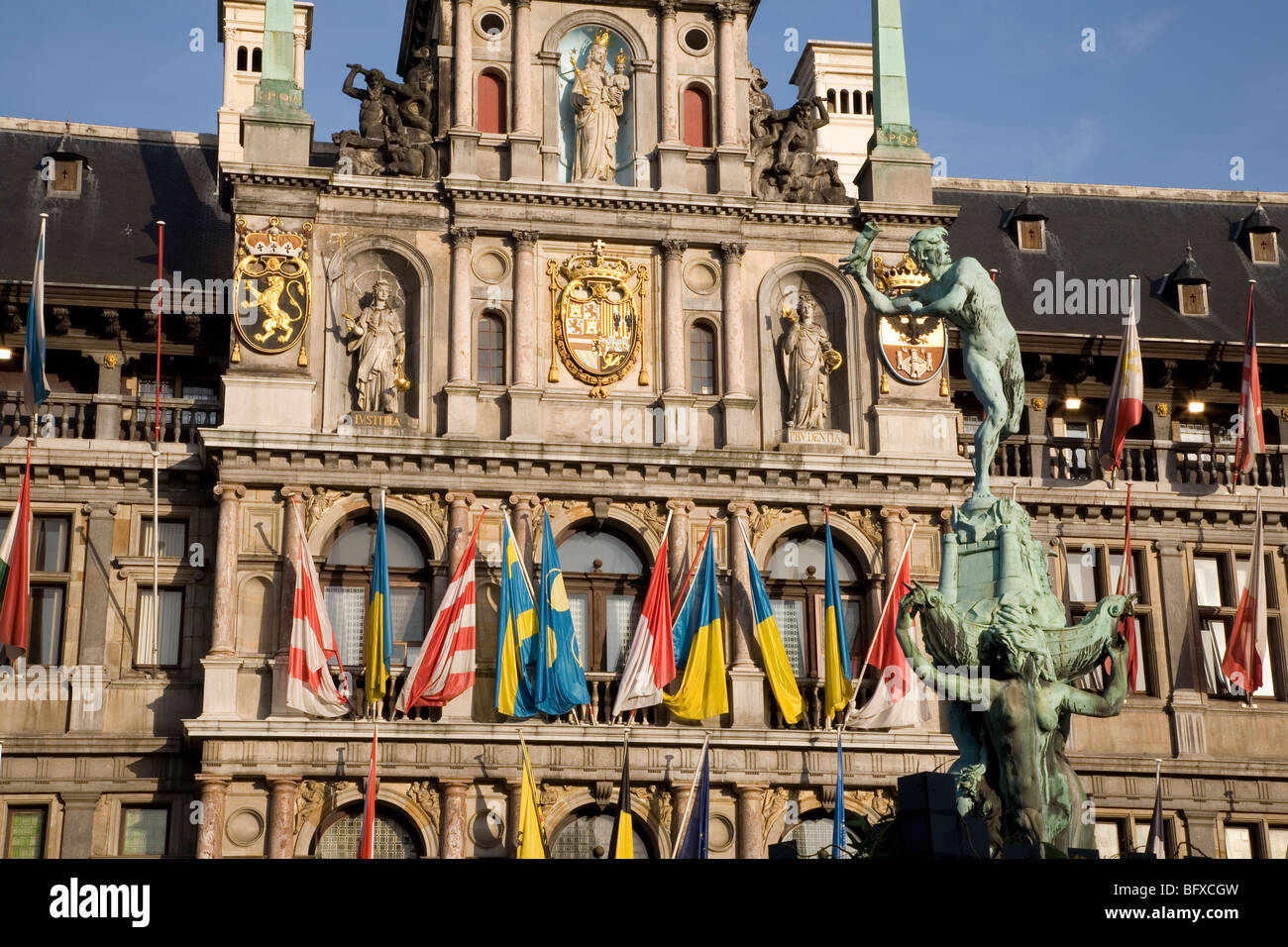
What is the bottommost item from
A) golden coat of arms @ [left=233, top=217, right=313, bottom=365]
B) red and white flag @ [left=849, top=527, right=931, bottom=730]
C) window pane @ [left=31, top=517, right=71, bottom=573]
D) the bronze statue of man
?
red and white flag @ [left=849, top=527, right=931, bottom=730]

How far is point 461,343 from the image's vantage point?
3900 centimetres

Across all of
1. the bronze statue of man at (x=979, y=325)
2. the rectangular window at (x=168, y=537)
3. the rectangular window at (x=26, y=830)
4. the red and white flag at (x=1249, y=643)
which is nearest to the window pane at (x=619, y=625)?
the rectangular window at (x=168, y=537)

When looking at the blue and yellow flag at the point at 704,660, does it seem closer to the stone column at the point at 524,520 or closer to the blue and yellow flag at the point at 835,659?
the blue and yellow flag at the point at 835,659

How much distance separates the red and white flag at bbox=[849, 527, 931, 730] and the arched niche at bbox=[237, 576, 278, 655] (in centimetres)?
1017

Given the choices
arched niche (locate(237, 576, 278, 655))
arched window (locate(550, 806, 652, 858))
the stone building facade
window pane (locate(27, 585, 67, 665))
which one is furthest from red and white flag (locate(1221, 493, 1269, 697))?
window pane (locate(27, 585, 67, 665))

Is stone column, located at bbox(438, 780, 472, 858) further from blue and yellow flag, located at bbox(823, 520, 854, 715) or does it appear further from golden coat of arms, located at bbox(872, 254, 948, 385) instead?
golden coat of arms, located at bbox(872, 254, 948, 385)

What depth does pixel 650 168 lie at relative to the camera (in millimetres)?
40750

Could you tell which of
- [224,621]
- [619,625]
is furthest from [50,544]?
[619,625]

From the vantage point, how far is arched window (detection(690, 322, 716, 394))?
132 ft

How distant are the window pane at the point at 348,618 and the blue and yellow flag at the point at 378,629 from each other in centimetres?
88

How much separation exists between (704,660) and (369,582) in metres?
6.01

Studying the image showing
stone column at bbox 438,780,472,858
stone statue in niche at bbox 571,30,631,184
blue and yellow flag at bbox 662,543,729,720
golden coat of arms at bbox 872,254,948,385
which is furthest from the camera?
A: stone statue in niche at bbox 571,30,631,184

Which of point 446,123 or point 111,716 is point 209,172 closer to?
point 446,123
